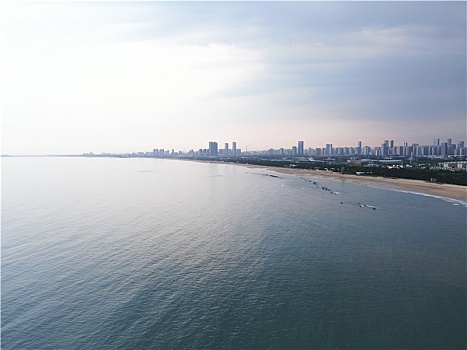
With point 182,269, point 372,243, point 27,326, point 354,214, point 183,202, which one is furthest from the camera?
point 183,202

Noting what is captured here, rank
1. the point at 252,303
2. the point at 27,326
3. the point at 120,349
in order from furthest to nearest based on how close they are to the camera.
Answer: the point at 252,303 < the point at 27,326 < the point at 120,349

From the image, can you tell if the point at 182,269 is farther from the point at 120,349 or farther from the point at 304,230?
the point at 304,230

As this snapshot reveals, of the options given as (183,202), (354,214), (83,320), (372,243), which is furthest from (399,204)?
(83,320)

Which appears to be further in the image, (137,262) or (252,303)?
(137,262)

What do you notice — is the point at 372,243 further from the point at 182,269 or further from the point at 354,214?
the point at 182,269

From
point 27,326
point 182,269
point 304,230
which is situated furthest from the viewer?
point 304,230

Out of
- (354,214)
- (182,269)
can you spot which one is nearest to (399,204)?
(354,214)
